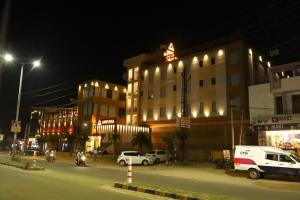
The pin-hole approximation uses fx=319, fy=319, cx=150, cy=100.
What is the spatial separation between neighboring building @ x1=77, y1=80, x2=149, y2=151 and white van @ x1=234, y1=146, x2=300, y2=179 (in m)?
39.2

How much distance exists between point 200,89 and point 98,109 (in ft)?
97.3

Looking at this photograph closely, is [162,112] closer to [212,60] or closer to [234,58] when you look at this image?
[212,60]

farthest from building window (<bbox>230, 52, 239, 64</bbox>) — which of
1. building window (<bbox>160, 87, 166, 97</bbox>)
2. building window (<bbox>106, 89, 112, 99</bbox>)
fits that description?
building window (<bbox>106, 89, 112, 99</bbox>)

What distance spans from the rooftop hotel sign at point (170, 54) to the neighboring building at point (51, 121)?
1801 inches

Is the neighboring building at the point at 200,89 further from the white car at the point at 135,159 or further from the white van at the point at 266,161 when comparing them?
the white van at the point at 266,161

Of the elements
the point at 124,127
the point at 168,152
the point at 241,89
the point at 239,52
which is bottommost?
the point at 168,152

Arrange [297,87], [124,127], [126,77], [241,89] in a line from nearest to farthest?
1. [297,87]
2. [241,89]
3. [124,127]
4. [126,77]

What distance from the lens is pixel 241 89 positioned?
4450 centimetres

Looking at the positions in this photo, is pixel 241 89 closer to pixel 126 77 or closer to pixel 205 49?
pixel 205 49

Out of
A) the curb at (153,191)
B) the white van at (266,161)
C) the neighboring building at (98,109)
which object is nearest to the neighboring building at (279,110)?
the white van at (266,161)

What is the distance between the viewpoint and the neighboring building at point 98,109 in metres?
62.6

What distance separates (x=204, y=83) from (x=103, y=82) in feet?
104

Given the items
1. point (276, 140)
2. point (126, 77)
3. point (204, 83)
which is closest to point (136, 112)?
point (126, 77)

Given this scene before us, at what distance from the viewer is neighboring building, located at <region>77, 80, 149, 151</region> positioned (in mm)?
62594
